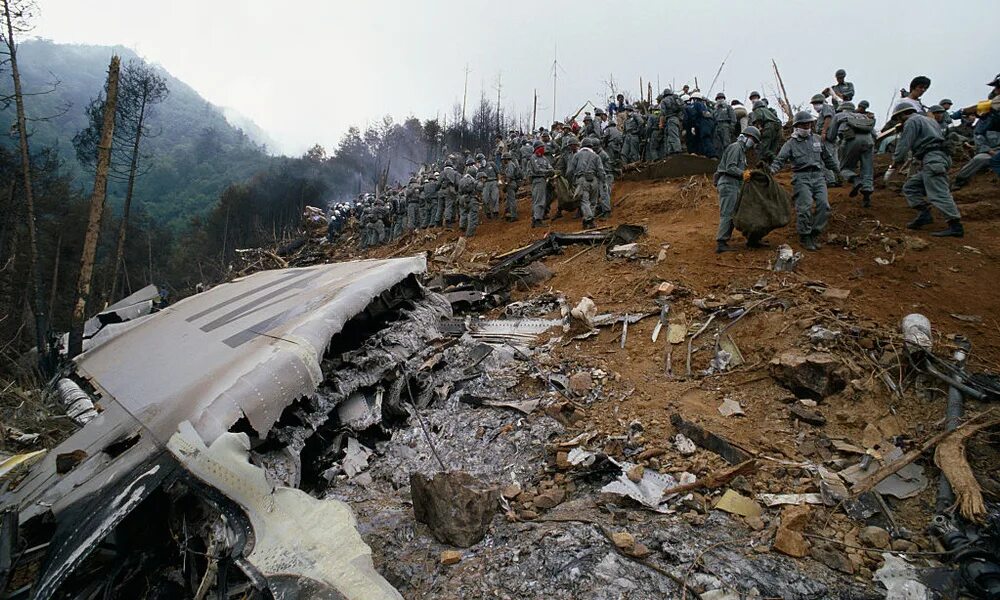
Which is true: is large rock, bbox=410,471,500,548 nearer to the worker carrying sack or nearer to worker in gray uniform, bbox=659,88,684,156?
the worker carrying sack

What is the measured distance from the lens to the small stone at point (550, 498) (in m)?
2.79

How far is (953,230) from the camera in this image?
222 inches

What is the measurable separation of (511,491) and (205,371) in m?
2.24

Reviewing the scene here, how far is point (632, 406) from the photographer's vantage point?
3801mm

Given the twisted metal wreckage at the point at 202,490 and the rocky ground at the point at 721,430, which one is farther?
the rocky ground at the point at 721,430

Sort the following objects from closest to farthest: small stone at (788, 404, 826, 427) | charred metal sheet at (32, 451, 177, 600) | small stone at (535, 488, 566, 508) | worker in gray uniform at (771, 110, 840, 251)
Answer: charred metal sheet at (32, 451, 177, 600)
small stone at (535, 488, 566, 508)
small stone at (788, 404, 826, 427)
worker in gray uniform at (771, 110, 840, 251)

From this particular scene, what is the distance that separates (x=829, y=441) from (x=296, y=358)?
3722 mm

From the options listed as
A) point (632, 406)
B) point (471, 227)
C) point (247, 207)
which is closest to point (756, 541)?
point (632, 406)

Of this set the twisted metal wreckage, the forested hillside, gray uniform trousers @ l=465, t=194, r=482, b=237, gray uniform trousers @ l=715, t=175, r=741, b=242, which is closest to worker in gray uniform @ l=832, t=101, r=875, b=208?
gray uniform trousers @ l=715, t=175, r=741, b=242

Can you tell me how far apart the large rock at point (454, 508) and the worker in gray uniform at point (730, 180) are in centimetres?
538

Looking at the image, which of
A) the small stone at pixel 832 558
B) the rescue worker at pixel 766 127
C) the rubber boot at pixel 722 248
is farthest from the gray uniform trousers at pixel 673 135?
the small stone at pixel 832 558

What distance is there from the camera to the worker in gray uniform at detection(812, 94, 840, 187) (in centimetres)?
728

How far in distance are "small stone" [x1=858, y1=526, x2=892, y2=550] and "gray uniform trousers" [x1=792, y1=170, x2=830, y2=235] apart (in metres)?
4.68

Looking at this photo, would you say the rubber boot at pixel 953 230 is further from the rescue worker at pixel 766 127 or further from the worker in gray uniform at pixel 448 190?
the worker in gray uniform at pixel 448 190
